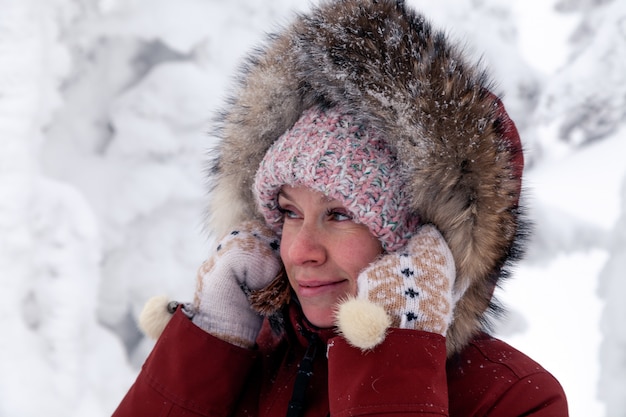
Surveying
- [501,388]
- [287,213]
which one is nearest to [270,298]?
[287,213]

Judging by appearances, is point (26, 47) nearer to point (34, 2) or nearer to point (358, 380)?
point (34, 2)

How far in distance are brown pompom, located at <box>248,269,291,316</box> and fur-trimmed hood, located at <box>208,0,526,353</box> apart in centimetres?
40

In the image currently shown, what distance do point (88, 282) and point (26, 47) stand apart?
120cm

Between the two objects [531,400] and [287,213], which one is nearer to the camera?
[531,400]

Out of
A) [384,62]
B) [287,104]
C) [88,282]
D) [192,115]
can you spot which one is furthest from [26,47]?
[384,62]

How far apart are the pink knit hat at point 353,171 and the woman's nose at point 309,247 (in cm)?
9

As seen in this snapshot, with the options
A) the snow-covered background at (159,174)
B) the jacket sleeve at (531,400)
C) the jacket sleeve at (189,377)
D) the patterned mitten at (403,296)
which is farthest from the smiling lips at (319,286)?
the snow-covered background at (159,174)

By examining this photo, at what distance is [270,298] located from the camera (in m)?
1.40

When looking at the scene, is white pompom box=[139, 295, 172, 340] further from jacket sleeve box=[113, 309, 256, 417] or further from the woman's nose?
the woman's nose

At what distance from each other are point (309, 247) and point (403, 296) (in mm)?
244

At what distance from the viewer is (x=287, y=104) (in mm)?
1375

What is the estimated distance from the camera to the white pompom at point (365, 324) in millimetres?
1050

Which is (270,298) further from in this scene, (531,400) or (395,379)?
(531,400)

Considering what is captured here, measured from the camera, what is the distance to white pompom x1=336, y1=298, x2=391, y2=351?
1050mm
